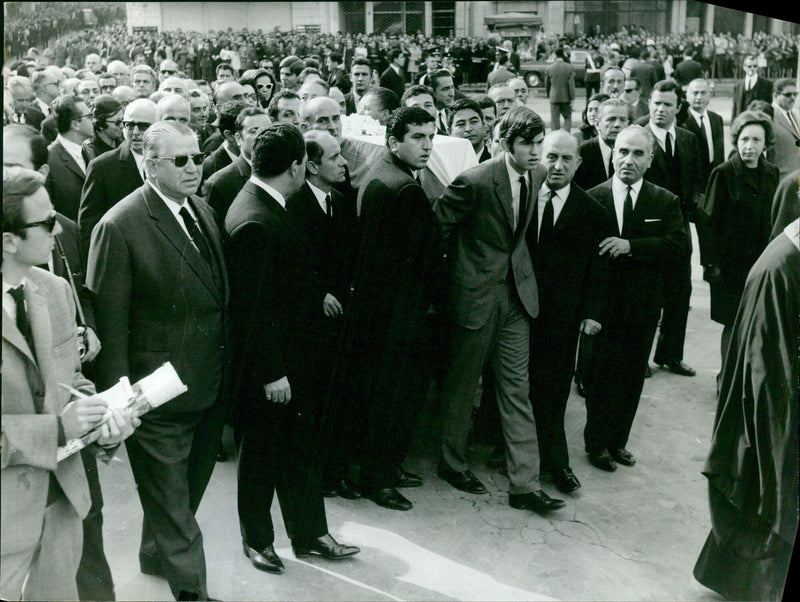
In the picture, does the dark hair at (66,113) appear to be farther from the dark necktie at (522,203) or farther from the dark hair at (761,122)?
the dark hair at (761,122)

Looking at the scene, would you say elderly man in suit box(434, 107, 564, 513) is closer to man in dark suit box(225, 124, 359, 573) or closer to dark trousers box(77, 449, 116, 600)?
man in dark suit box(225, 124, 359, 573)

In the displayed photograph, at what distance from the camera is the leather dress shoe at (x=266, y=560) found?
3389 mm

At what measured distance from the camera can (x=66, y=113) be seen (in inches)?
151

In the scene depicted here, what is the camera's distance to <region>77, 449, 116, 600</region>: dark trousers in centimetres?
301

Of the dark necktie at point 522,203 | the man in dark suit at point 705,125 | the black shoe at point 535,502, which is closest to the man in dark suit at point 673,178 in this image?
the man in dark suit at point 705,125

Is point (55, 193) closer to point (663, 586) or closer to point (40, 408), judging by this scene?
point (40, 408)

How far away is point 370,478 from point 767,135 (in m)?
2.64

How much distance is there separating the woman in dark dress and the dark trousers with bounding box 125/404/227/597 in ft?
8.36

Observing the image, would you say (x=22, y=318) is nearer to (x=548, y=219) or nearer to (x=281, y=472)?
(x=281, y=472)

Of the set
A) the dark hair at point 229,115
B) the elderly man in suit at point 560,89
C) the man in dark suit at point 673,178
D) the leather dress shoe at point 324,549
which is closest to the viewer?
the leather dress shoe at point 324,549

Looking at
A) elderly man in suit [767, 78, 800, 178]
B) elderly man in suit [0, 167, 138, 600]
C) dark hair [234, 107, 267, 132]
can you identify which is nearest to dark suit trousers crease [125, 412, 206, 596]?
elderly man in suit [0, 167, 138, 600]

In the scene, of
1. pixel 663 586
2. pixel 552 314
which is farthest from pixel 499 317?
pixel 663 586

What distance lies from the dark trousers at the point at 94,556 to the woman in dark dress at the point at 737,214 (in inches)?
119

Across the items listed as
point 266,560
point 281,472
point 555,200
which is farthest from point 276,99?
point 266,560
